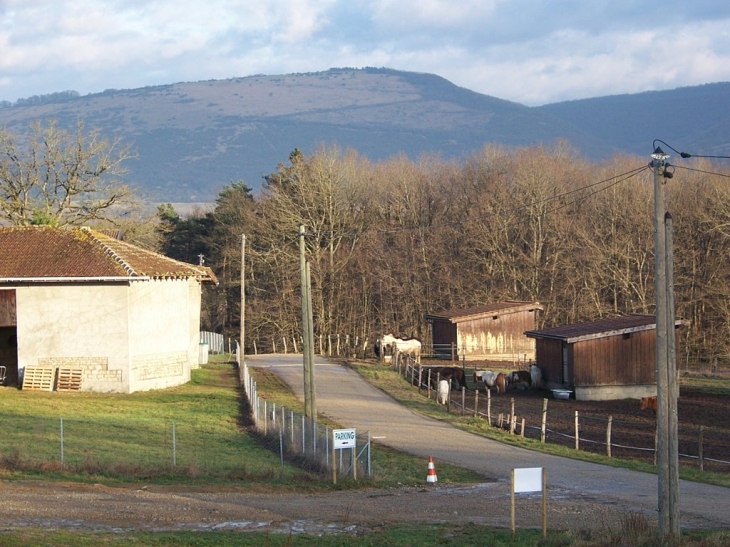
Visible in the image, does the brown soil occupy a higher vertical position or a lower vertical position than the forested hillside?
lower

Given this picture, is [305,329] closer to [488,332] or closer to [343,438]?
[343,438]

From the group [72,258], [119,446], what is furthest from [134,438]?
[72,258]

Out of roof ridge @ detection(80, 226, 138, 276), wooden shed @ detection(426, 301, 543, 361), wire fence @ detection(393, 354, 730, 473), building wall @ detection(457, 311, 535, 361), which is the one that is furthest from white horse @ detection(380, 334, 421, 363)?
roof ridge @ detection(80, 226, 138, 276)

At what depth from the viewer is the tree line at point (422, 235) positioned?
6200cm

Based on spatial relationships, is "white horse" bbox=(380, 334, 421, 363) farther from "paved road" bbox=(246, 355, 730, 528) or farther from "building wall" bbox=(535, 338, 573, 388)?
"paved road" bbox=(246, 355, 730, 528)

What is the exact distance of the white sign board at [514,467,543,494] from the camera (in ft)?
48.4

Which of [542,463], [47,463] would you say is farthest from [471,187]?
[47,463]

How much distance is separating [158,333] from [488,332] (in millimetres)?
22593

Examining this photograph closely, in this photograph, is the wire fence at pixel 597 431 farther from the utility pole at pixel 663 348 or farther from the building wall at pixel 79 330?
the building wall at pixel 79 330

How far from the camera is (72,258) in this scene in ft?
135

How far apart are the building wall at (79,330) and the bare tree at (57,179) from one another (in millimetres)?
20874

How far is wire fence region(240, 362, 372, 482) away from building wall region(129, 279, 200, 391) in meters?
10.6

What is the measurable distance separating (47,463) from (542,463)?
12.3m

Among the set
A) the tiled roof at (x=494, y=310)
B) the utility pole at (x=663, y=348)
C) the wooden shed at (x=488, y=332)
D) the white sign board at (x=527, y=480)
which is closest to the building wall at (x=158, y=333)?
the wooden shed at (x=488, y=332)
